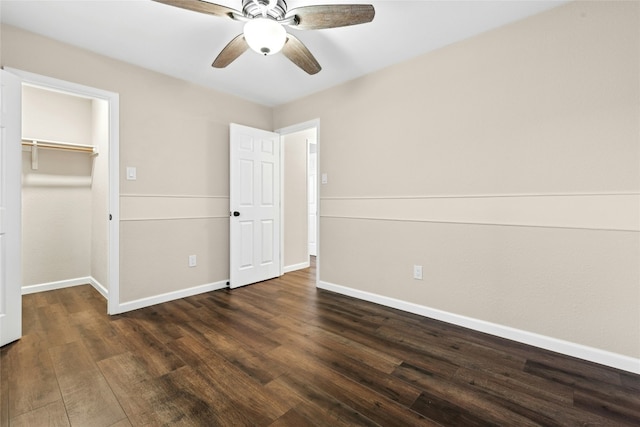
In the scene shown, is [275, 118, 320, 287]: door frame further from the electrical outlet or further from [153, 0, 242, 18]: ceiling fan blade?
[153, 0, 242, 18]: ceiling fan blade

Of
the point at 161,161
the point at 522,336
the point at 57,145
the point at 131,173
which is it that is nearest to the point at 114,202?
the point at 131,173

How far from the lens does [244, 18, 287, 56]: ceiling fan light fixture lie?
1684 mm

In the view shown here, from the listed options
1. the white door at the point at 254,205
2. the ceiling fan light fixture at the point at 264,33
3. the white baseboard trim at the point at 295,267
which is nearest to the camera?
the ceiling fan light fixture at the point at 264,33

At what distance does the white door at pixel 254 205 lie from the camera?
3.40 meters

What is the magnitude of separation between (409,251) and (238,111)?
104 inches

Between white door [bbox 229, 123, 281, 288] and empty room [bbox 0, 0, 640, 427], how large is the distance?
0.03 meters

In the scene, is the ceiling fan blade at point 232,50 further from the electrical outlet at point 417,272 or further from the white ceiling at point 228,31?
the electrical outlet at point 417,272

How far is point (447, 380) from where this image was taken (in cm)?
164

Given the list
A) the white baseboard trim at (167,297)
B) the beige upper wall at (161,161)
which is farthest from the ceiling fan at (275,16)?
the white baseboard trim at (167,297)

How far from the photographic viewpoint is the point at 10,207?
2.03 meters

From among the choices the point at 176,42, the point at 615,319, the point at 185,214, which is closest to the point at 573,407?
the point at 615,319

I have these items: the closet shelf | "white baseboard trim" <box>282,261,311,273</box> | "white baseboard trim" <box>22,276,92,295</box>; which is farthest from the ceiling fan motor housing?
"white baseboard trim" <box>22,276,92,295</box>

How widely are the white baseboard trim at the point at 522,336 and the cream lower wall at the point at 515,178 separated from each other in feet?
0.09

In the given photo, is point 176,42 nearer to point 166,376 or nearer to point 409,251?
point 166,376
